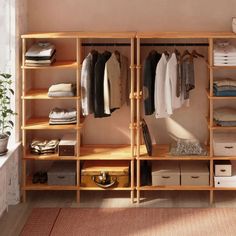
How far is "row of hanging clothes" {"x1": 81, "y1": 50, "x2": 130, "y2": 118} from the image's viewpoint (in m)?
5.44

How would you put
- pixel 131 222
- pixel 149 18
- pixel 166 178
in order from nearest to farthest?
pixel 131 222, pixel 166 178, pixel 149 18

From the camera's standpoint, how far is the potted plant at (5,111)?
5137mm

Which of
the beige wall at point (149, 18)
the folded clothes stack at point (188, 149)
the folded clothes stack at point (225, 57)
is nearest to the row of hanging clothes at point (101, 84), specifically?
the beige wall at point (149, 18)

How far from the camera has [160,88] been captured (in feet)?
17.9

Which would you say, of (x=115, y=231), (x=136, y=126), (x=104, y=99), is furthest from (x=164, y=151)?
(x=115, y=231)

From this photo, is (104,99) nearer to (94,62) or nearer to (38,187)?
(94,62)

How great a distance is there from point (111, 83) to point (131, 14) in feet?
2.70

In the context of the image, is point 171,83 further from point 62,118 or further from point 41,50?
point 41,50

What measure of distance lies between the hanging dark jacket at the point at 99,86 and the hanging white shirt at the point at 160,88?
1.67 ft

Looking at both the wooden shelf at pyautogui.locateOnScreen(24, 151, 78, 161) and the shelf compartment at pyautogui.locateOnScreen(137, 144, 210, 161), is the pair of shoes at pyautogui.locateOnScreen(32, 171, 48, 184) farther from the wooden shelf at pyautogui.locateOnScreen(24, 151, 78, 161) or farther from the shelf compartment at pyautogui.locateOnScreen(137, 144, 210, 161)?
the shelf compartment at pyautogui.locateOnScreen(137, 144, 210, 161)

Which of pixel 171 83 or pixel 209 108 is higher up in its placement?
pixel 171 83

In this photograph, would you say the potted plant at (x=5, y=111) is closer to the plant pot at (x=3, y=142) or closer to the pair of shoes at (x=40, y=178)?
the plant pot at (x=3, y=142)

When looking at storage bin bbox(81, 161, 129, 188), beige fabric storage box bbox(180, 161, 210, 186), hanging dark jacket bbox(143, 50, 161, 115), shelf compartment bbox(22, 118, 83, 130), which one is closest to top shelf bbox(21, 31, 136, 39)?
hanging dark jacket bbox(143, 50, 161, 115)

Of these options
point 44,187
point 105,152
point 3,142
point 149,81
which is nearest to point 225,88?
point 149,81
